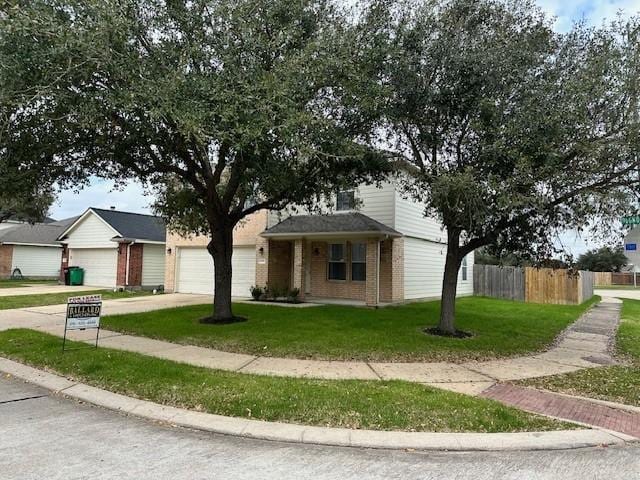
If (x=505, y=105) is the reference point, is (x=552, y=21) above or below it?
above

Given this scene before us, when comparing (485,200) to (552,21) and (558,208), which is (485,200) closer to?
(558,208)

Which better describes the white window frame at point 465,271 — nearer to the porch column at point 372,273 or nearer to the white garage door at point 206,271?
the porch column at point 372,273

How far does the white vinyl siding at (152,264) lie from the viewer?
907 inches

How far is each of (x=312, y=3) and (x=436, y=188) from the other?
4.18 meters

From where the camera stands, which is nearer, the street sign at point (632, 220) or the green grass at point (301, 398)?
the green grass at point (301, 398)

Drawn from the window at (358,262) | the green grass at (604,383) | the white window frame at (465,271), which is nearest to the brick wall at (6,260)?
the window at (358,262)

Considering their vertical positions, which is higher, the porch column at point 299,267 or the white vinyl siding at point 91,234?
the white vinyl siding at point 91,234

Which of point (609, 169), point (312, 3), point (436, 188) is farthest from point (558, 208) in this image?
point (312, 3)

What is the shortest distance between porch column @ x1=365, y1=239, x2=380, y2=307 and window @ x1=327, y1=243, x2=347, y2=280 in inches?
61.8

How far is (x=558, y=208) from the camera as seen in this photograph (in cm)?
889

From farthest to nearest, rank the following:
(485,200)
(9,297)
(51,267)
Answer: (51,267) < (9,297) < (485,200)

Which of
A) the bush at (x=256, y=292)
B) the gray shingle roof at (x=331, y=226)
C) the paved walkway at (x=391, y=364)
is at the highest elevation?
the gray shingle roof at (x=331, y=226)

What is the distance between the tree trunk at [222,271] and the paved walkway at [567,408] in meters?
7.21

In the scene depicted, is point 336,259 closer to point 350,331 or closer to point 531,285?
point 350,331
